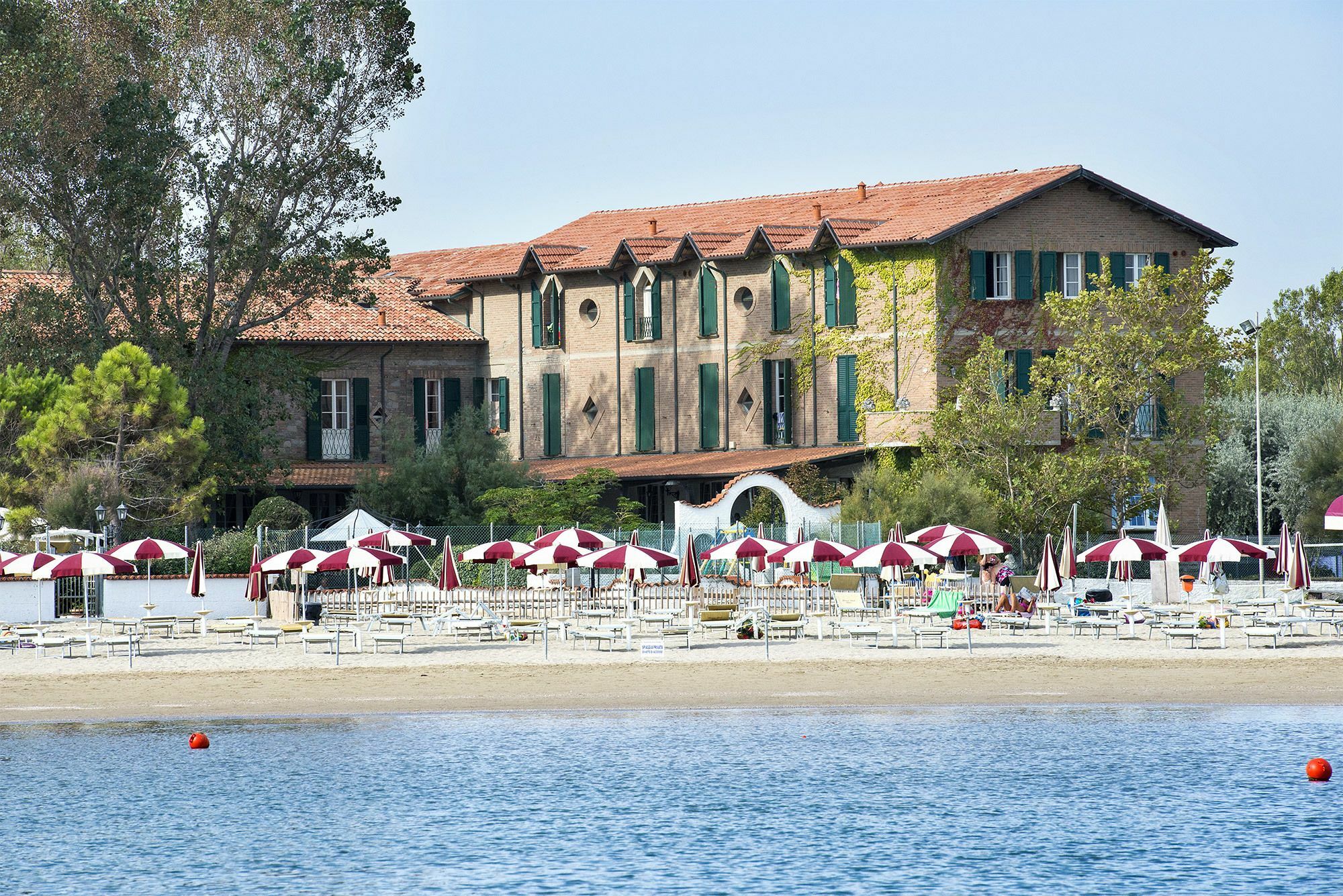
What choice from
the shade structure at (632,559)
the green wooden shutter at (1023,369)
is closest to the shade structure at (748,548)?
the shade structure at (632,559)

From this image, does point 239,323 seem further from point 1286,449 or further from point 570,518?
point 1286,449

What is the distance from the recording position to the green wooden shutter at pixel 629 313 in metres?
53.0

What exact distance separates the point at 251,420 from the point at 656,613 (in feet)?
51.4

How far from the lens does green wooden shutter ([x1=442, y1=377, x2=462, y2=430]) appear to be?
55.3 m

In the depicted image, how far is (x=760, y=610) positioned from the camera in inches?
1421

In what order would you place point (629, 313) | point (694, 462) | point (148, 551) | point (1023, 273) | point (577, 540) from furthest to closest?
point (629, 313) → point (694, 462) → point (1023, 273) → point (577, 540) → point (148, 551)

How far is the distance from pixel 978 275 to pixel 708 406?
27.4 ft

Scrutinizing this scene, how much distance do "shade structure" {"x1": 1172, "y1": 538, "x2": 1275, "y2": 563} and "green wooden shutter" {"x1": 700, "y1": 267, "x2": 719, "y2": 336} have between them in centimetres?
2014

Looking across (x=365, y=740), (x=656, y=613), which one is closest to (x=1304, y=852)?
(x=365, y=740)

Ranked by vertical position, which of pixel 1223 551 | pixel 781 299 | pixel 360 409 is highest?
A: pixel 781 299

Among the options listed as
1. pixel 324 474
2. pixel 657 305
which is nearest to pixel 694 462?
pixel 657 305

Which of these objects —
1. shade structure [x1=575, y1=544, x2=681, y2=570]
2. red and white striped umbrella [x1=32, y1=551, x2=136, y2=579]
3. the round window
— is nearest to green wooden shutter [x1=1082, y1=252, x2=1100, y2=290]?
the round window

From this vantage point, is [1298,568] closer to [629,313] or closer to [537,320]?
[629,313]

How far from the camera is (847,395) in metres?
48.6
